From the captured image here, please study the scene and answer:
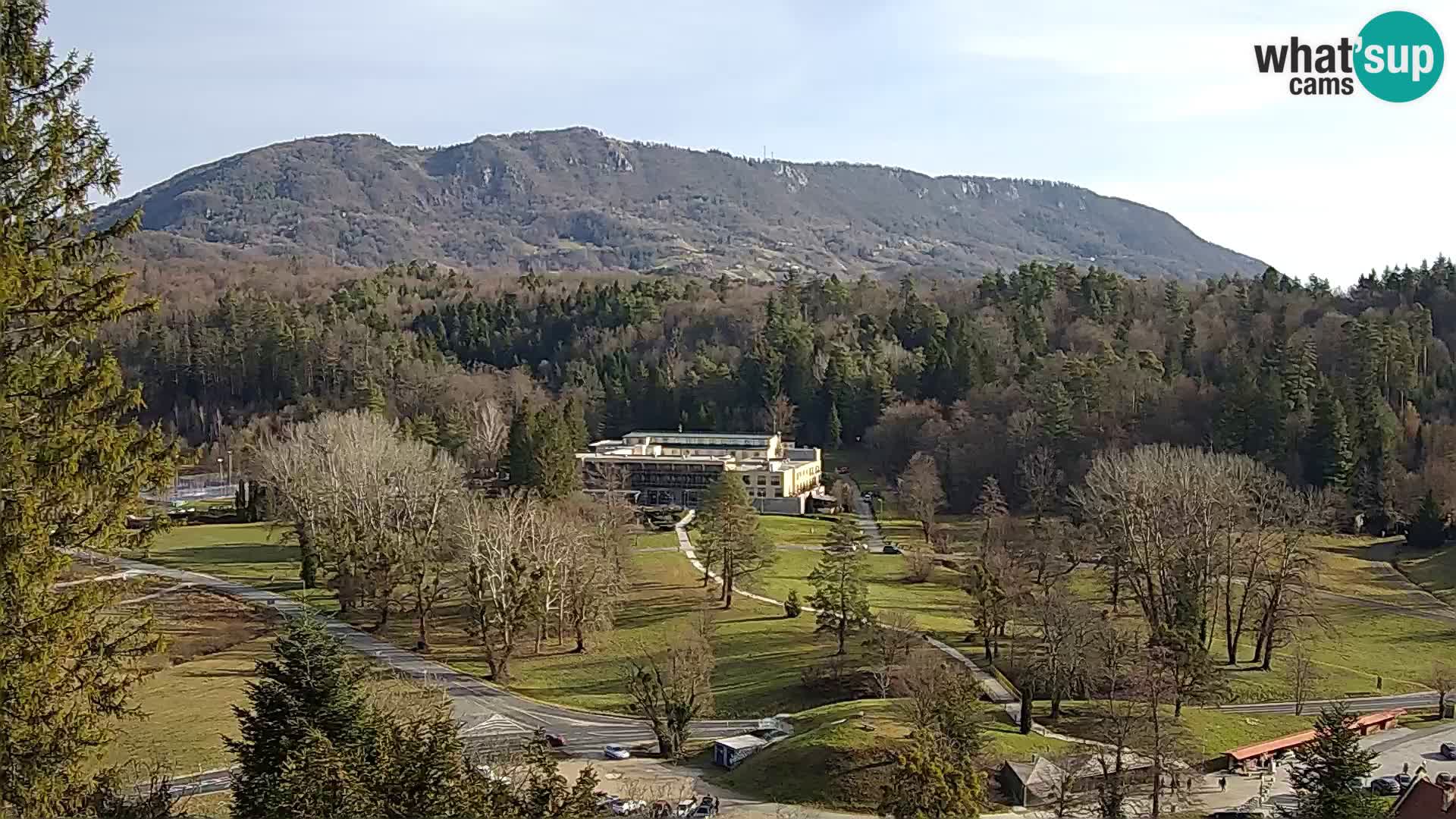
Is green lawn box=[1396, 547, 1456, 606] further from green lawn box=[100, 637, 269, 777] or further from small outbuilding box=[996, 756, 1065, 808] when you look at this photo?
green lawn box=[100, 637, 269, 777]

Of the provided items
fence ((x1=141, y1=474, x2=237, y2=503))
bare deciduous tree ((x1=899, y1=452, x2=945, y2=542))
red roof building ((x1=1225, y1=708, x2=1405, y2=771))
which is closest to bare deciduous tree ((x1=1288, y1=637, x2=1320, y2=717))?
red roof building ((x1=1225, y1=708, x2=1405, y2=771))

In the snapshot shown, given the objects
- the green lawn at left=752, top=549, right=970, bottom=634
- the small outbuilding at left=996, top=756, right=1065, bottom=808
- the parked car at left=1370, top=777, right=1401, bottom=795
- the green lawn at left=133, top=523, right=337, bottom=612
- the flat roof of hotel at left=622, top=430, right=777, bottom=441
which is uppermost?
the flat roof of hotel at left=622, top=430, right=777, bottom=441

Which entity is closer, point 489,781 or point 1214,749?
point 489,781

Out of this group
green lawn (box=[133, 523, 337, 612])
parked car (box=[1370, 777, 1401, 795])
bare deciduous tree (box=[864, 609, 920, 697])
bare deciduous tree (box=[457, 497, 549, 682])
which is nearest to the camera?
parked car (box=[1370, 777, 1401, 795])

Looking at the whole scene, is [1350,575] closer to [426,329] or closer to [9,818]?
[9,818]

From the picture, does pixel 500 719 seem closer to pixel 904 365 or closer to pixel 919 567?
pixel 919 567

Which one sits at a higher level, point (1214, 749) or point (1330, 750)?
point (1330, 750)

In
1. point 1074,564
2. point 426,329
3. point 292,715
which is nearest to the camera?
point 292,715

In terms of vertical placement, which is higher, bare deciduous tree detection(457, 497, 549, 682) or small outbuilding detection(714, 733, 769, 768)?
bare deciduous tree detection(457, 497, 549, 682)

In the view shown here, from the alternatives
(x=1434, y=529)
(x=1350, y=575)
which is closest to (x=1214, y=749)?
(x=1350, y=575)
